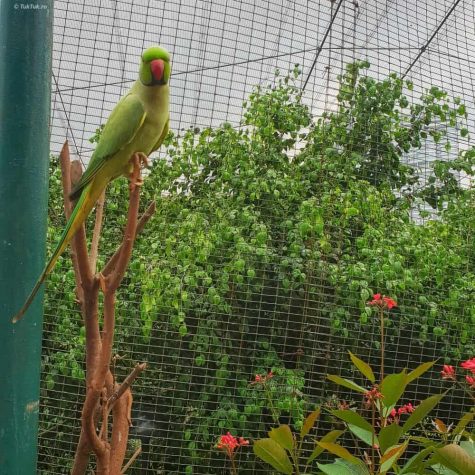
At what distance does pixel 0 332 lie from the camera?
0.82m

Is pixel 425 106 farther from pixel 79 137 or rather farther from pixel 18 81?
pixel 18 81

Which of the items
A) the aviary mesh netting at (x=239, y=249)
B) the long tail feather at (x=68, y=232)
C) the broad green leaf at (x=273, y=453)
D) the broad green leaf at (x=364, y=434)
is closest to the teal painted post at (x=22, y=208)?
the long tail feather at (x=68, y=232)

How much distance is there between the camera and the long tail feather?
75cm

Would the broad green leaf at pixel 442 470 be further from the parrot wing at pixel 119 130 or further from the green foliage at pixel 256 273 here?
the green foliage at pixel 256 273

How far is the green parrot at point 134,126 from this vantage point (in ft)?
3.12

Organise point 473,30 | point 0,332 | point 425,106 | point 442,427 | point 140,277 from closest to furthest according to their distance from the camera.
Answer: point 0,332 → point 442,427 → point 140,277 → point 473,30 → point 425,106

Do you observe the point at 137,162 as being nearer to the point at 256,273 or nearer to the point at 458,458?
the point at 458,458

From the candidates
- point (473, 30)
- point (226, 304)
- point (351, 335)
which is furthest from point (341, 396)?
point (473, 30)

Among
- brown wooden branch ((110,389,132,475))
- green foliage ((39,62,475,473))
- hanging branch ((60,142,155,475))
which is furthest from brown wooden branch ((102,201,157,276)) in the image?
green foliage ((39,62,475,473))

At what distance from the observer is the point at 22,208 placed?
2.78 feet

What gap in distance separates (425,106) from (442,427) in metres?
1.85

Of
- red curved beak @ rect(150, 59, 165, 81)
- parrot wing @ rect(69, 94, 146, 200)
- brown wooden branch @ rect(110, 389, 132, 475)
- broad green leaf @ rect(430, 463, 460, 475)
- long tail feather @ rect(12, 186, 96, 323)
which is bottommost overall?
brown wooden branch @ rect(110, 389, 132, 475)

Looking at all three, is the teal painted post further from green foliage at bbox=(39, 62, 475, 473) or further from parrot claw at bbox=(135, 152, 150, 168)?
green foliage at bbox=(39, 62, 475, 473)

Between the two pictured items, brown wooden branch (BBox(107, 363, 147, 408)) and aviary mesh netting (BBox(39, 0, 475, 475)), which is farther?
aviary mesh netting (BBox(39, 0, 475, 475))
